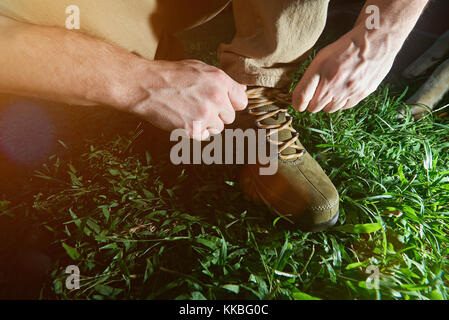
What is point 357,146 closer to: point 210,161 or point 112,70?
point 210,161

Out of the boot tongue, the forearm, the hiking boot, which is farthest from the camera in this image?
the boot tongue

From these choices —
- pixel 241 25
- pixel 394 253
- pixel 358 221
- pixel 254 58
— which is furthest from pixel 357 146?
pixel 241 25

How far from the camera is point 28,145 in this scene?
1.24 metres

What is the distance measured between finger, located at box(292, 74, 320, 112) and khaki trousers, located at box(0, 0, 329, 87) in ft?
0.52

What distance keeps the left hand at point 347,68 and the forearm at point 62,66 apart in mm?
581

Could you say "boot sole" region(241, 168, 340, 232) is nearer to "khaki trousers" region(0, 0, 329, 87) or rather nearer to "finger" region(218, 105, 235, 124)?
"finger" region(218, 105, 235, 124)

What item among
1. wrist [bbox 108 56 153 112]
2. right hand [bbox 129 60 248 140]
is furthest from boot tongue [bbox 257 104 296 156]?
wrist [bbox 108 56 153 112]

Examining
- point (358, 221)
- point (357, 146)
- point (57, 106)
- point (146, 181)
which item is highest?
point (57, 106)

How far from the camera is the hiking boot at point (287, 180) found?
3.06 feet

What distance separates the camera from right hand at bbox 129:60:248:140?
83 centimetres

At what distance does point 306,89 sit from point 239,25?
39 cm

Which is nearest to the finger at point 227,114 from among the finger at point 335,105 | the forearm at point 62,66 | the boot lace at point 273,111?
the boot lace at point 273,111

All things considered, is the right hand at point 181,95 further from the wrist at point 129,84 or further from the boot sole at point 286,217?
the boot sole at point 286,217

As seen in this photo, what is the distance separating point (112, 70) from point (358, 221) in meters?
1.02
